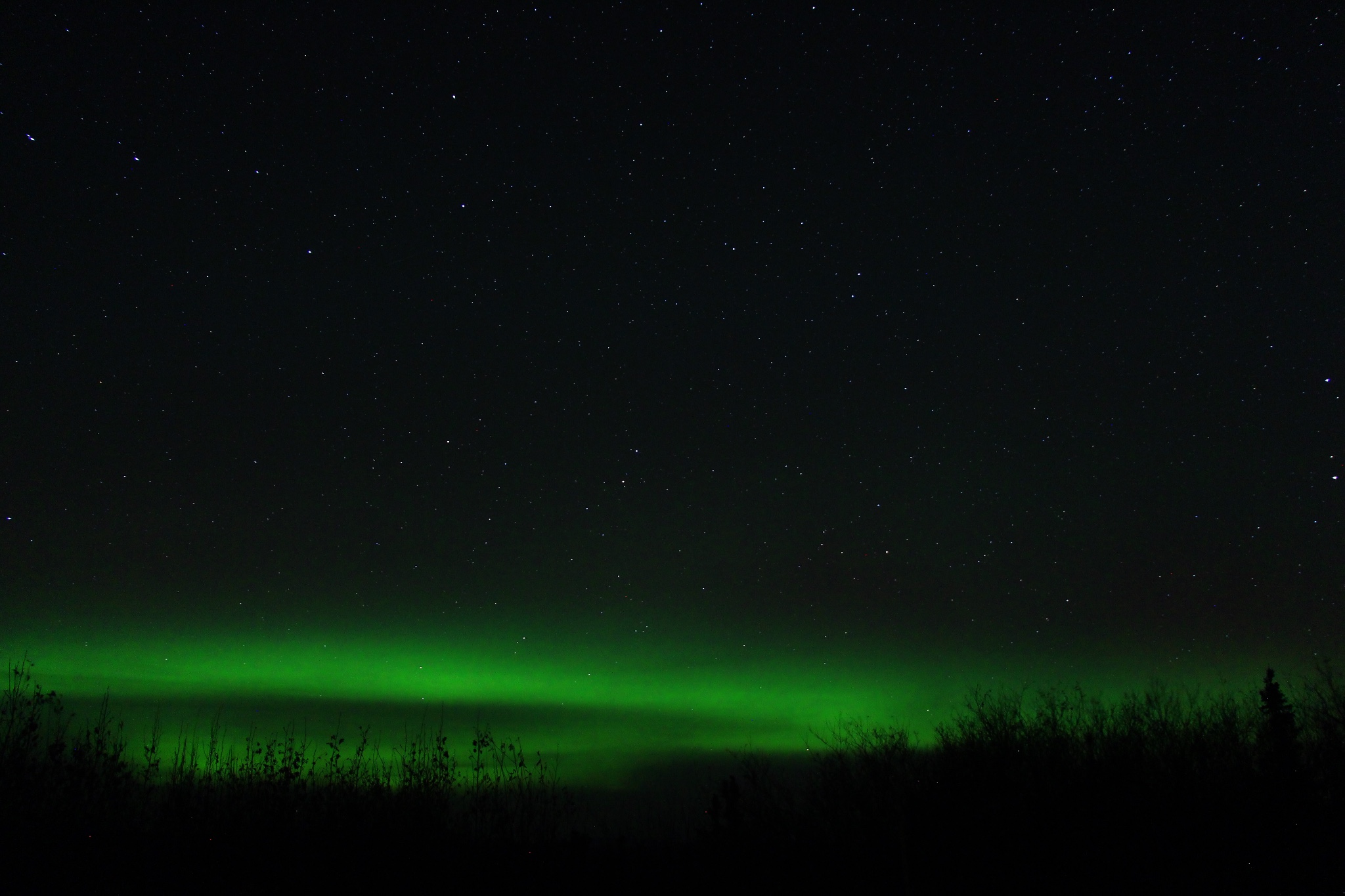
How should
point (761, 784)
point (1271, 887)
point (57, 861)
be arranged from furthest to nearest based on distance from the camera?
point (761, 784)
point (1271, 887)
point (57, 861)

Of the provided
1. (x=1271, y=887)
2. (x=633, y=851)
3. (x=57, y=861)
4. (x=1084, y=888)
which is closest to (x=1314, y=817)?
(x=1271, y=887)

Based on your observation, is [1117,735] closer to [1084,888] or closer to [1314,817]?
[1314,817]

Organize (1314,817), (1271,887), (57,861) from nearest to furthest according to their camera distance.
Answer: (57,861) < (1271,887) < (1314,817)

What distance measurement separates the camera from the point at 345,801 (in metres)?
14.4

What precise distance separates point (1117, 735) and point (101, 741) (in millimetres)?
28378

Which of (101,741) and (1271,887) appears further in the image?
(1271,887)

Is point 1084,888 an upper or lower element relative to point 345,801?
lower

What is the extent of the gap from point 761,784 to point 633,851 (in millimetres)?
9010

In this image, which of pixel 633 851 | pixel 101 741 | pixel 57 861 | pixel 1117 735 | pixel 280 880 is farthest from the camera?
pixel 1117 735

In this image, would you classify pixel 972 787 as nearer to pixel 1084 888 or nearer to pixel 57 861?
pixel 1084 888

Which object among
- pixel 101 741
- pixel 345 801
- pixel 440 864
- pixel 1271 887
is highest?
pixel 101 741

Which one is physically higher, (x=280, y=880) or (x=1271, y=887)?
(x=280, y=880)

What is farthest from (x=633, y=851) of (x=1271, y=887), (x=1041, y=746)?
(x=1041, y=746)

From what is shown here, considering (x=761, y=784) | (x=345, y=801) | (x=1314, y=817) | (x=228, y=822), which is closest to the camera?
(x=228, y=822)
